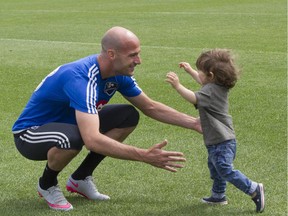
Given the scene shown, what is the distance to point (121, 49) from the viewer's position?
5.18m

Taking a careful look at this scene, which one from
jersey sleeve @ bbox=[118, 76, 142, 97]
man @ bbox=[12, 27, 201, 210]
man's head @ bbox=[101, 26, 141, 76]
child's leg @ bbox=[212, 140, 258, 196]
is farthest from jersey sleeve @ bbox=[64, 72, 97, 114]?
child's leg @ bbox=[212, 140, 258, 196]

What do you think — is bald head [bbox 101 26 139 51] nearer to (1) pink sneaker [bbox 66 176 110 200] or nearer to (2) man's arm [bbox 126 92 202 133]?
(2) man's arm [bbox 126 92 202 133]

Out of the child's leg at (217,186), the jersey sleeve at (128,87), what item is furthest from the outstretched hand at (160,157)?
the jersey sleeve at (128,87)

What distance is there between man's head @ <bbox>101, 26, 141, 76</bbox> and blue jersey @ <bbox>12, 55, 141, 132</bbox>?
0.52 feet

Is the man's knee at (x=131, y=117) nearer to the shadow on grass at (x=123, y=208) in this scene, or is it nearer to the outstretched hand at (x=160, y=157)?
the shadow on grass at (x=123, y=208)

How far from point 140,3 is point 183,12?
589 cm

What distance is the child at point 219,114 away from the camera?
5246 millimetres

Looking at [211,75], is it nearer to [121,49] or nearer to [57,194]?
[121,49]

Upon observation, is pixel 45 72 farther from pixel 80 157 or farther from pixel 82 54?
pixel 80 157

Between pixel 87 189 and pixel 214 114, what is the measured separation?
3.95 feet

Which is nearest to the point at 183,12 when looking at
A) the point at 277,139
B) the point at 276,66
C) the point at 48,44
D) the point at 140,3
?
the point at 140,3

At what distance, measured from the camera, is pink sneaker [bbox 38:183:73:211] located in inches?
216

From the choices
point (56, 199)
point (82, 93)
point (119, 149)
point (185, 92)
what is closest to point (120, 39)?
point (82, 93)

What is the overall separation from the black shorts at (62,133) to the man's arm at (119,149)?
0.68 ft
